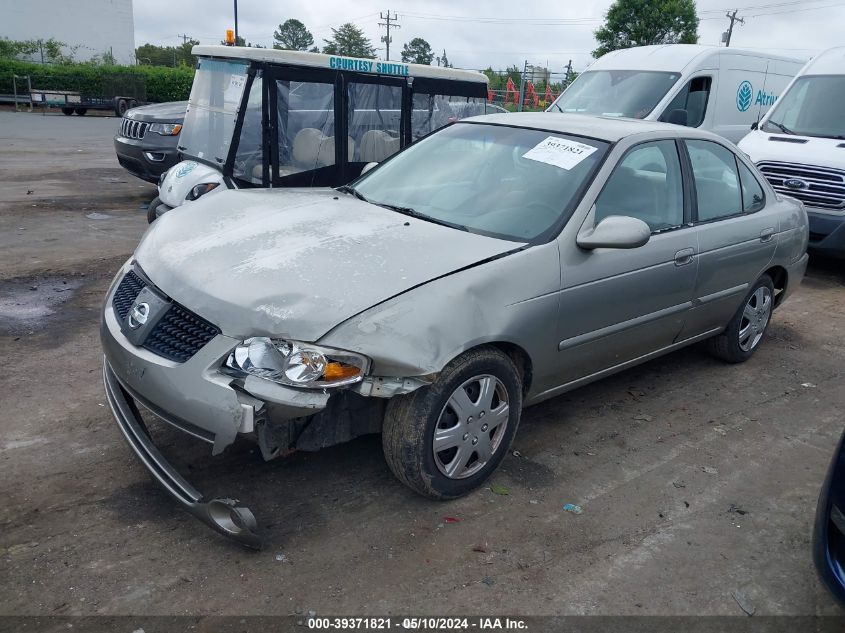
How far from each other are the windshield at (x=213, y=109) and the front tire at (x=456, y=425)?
16.7 ft

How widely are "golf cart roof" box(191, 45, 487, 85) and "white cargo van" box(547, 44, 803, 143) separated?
2295 millimetres

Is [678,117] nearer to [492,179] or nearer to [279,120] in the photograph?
[279,120]

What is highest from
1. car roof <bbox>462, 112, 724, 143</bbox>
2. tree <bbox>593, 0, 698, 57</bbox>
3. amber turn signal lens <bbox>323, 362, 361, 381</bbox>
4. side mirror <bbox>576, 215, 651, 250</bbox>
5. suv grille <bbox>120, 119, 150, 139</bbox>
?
tree <bbox>593, 0, 698, 57</bbox>

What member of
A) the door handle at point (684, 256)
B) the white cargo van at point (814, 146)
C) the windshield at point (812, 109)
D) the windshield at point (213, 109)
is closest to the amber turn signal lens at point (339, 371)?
the door handle at point (684, 256)

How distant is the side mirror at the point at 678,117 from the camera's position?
946cm

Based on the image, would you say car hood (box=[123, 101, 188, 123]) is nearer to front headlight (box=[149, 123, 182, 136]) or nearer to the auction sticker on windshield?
front headlight (box=[149, 123, 182, 136])

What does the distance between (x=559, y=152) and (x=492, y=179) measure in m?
0.41

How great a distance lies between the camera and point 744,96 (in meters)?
10.6

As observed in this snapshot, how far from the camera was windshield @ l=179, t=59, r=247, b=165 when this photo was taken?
7.50 metres

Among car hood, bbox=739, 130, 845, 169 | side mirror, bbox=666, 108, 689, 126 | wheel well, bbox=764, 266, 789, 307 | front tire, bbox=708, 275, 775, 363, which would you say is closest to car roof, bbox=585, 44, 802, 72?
side mirror, bbox=666, 108, 689, 126

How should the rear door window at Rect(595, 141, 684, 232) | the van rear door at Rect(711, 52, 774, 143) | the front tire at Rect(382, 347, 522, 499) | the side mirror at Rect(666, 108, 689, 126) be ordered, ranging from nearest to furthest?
the front tire at Rect(382, 347, 522, 499) < the rear door window at Rect(595, 141, 684, 232) < the side mirror at Rect(666, 108, 689, 126) < the van rear door at Rect(711, 52, 774, 143)

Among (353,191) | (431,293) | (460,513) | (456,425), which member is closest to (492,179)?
(353,191)

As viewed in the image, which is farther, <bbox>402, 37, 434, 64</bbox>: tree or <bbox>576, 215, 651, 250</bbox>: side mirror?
<bbox>402, 37, 434, 64</bbox>: tree

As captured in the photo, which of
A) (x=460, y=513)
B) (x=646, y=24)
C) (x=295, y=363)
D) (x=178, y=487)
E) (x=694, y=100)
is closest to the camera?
(x=295, y=363)
